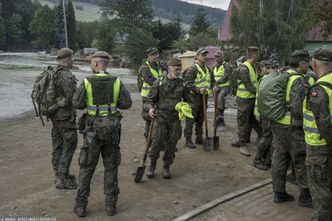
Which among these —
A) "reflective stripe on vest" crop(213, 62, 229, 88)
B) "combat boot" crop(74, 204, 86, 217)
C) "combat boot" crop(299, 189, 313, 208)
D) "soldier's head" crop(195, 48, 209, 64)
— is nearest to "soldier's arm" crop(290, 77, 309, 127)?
"combat boot" crop(299, 189, 313, 208)

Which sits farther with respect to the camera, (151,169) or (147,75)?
(147,75)

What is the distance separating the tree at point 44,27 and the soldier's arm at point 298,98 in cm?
9407

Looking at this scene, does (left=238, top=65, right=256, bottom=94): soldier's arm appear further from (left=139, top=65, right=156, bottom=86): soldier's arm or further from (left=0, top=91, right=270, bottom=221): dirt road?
(left=139, top=65, right=156, bottom=86): soldier's arm

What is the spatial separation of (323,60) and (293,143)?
1.49 m

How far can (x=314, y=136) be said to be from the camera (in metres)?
4.73

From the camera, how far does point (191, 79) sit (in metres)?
8.92

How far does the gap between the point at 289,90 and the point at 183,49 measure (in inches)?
1305

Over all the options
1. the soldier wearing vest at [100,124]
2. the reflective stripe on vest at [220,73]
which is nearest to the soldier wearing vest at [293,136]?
the soldier wearing vest at [100,124]

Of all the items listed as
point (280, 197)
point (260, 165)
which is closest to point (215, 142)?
point (260, 165)

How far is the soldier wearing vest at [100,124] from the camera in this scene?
5.43 meters

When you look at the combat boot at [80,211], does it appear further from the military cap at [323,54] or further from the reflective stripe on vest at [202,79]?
the reflective stripe on vest at [202,79]

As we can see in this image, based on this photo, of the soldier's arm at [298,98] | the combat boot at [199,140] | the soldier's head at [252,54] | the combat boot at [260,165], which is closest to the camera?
the soldier's arm at [298,98]

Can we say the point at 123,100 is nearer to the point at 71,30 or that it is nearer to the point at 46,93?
the point at 46,93

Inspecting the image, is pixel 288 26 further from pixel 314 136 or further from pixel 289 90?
pixel 314 136
